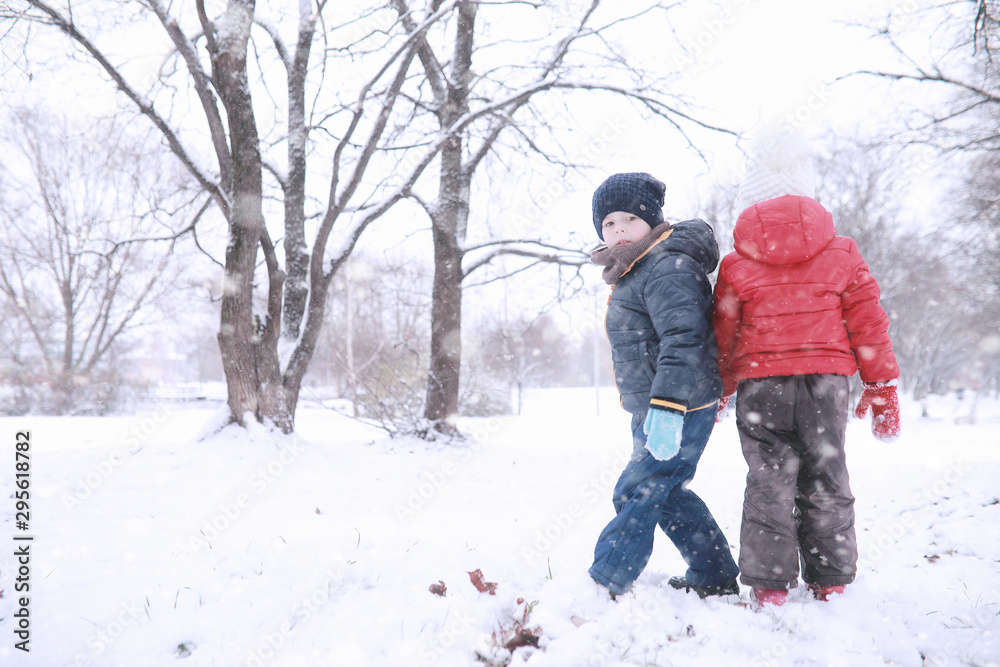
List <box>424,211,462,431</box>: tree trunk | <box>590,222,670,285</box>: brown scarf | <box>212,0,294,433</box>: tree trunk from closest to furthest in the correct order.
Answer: <box>590,222,670,285</box>: brown scarf → <box>212,0,294,433</box>: tree trunk → <box>424,211,462,431</box>: tree trunk

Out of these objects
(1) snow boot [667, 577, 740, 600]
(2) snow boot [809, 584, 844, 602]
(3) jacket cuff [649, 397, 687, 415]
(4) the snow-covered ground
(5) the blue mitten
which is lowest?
(4) the snow-covered ground

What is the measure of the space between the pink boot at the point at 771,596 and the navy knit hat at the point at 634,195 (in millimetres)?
1530

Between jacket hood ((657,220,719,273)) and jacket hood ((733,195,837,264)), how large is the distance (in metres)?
0.13

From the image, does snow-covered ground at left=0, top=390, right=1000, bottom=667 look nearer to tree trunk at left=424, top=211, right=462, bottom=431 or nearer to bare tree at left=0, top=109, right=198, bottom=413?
tree trunk at left=424, top=211, right=462, bottom=431

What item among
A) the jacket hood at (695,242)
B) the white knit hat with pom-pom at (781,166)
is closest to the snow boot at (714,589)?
the jacket hood at (695,242)

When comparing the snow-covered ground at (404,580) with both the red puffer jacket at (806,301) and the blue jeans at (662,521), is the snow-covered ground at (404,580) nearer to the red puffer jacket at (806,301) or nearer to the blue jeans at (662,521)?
the blue jeans at (662,521)

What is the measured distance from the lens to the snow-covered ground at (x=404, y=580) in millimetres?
1575

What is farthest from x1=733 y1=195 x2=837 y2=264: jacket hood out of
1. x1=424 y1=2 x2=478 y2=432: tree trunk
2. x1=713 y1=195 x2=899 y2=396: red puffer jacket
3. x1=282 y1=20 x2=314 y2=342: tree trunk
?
x1=282 y1=20 x2=314 y2=342: tree trunk

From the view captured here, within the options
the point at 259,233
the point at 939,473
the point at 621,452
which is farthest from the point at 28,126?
the point at 939,473

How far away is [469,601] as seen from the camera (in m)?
1.85

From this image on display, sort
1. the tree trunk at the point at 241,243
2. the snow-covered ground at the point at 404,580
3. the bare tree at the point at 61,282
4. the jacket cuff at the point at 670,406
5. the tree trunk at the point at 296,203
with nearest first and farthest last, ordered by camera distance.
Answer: the snow-covered ground at the point at 404,580 → the jacket cuff at the point at 670,406 → the tree trunk at the point at 241,243 → the tree trunk at the point at 296,203 → the bare tree at the point at 61,282

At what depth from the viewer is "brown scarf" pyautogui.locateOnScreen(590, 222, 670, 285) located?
1.95 meters

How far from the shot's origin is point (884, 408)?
6.39 feet

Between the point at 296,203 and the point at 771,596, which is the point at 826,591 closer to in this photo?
the point at 771,596
